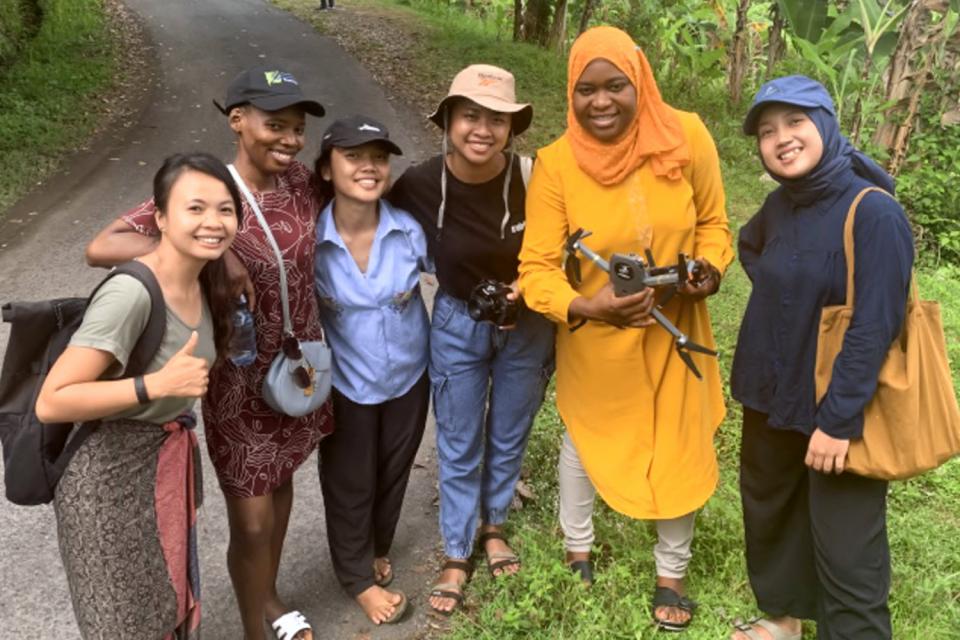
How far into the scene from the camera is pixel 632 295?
2350mm

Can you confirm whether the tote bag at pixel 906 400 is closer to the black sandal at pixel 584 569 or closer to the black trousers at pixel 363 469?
the black sandal at pixel 584 569

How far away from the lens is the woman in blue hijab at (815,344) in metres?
2.16

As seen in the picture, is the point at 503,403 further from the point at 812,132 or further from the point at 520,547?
the point at 812,132

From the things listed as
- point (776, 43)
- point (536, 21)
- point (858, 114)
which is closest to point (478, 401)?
point (858, 114)

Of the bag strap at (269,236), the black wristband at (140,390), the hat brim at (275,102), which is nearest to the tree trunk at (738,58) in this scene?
the hat brim at (275,102)

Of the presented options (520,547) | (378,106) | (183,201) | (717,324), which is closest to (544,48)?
(378,106)

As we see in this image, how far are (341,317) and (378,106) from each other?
799cm

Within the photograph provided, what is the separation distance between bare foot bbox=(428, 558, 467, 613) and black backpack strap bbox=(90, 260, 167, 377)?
161cm

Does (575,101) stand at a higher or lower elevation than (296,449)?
higher

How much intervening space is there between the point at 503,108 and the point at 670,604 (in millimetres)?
1862

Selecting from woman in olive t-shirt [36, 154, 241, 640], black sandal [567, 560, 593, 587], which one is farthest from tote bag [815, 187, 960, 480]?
woman in olive t-shirt [36, 154, 241, 640]

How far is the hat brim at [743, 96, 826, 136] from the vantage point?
221cm

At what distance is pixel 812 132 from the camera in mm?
2221

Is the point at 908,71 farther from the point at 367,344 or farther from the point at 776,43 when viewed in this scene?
the point at 367,344
